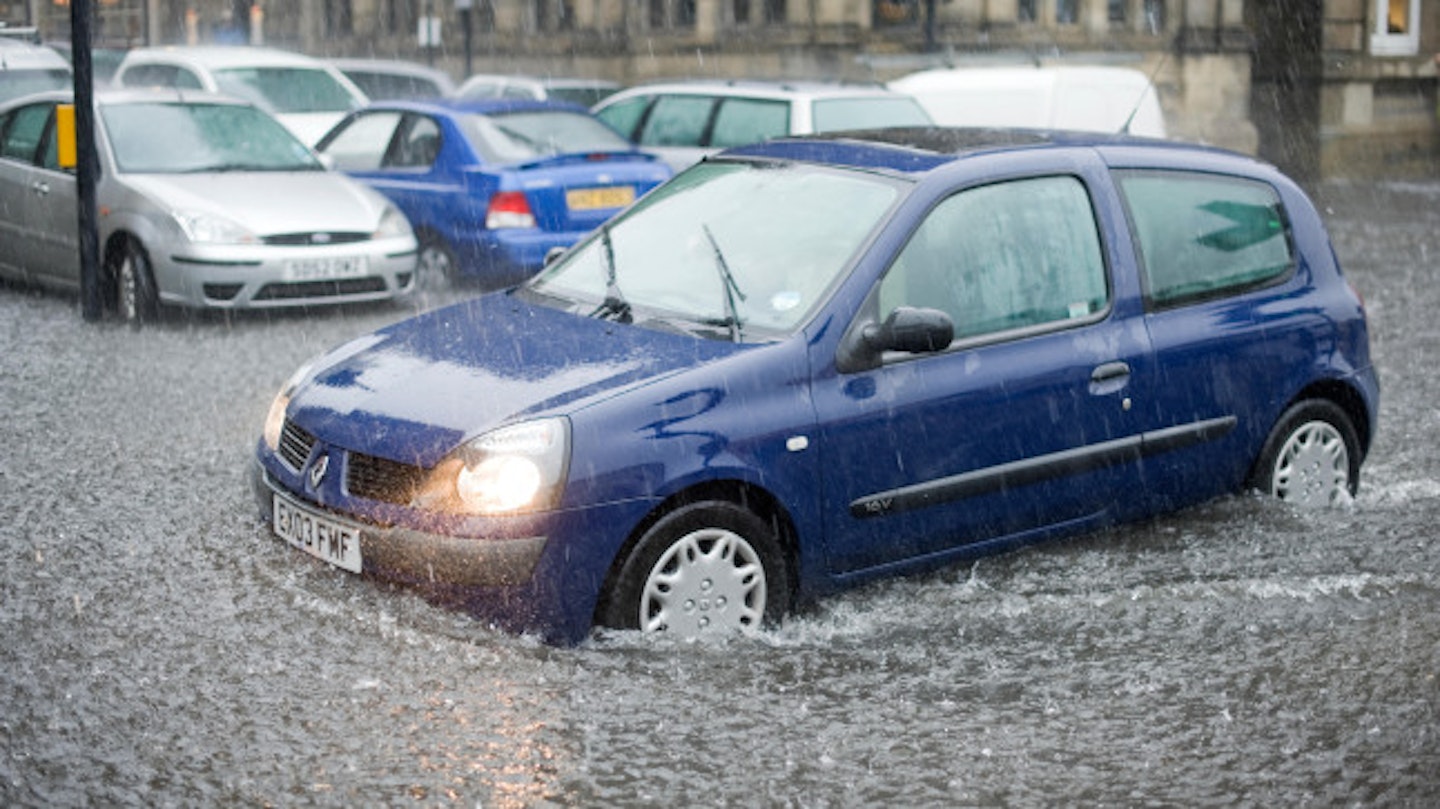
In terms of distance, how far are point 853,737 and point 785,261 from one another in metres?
1.85

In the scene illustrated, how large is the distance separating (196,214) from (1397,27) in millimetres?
25942

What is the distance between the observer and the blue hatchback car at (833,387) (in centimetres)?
581

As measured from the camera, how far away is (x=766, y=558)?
6090 mm

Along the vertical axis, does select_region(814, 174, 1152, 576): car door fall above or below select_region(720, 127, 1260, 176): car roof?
below

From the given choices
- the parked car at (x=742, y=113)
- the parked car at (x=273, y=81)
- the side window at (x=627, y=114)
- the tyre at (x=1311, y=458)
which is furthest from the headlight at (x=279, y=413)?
the parked car at (x=273, y=81)

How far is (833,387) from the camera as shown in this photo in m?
6.20

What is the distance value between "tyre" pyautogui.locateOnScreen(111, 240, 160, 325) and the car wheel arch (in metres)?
7.52

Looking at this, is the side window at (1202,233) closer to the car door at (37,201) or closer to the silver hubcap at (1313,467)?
the silver hubcap at (1313,467)

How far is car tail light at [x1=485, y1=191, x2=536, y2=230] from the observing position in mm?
13797

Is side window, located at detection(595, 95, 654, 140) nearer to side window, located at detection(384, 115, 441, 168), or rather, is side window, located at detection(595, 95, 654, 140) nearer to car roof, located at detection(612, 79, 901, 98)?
car roof, located at detection(612, 79, 901, 98)

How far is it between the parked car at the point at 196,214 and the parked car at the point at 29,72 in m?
5.06

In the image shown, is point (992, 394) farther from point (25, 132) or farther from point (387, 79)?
point (387, 79)

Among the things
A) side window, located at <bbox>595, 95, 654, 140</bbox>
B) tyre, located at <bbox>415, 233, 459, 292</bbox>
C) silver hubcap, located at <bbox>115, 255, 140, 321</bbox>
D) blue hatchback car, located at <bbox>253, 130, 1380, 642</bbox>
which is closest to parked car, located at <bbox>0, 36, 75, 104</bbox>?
side window, located at <bbox>595, 95, 654, 140</bbox>

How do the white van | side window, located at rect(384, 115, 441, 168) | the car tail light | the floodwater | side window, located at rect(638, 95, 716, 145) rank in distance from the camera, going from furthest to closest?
the white van
side window, located at rect(638, 95, 716, 145)
side window, located at rect(384, 115, 441, 168)
the car tail light
the floodwater
